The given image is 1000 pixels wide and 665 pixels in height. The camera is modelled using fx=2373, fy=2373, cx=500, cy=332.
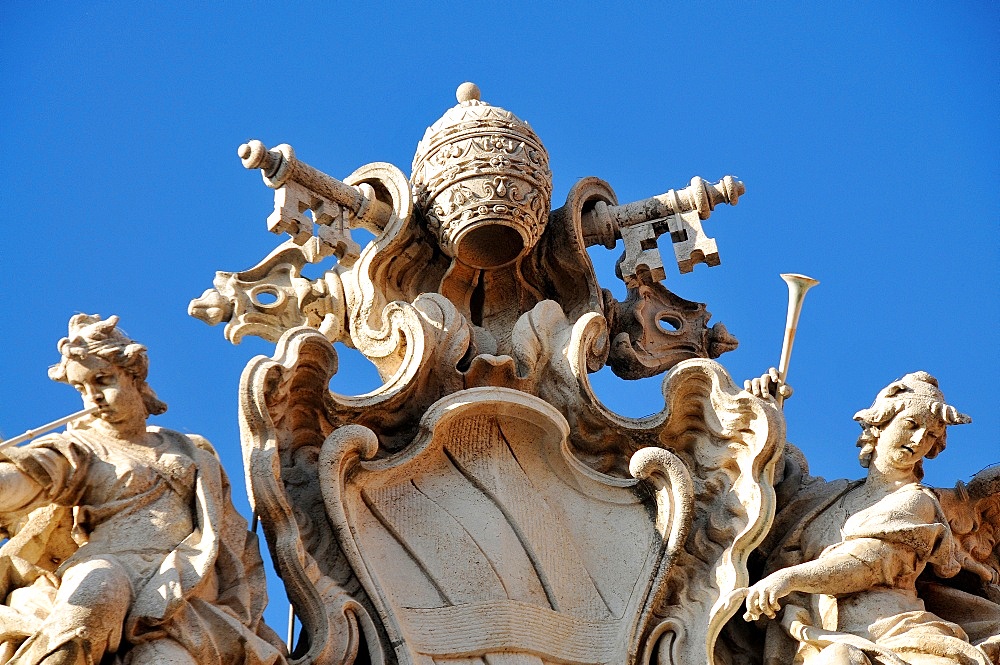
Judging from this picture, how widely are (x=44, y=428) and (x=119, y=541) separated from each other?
2.15 feet

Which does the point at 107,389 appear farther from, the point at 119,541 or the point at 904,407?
the point at 904,407

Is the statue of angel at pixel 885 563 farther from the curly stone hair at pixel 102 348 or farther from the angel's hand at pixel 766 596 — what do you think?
the curly stone hair at pixel 102 348

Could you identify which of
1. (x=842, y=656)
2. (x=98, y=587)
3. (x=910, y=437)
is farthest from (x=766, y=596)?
(x=98, y=587)

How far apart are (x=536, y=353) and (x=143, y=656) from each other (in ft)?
10.1

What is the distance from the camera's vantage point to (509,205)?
12.9m

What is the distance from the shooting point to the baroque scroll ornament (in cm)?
1145

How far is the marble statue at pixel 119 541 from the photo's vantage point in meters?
10.3

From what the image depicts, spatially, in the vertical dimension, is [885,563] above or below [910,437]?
below

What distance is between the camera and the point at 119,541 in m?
10.9

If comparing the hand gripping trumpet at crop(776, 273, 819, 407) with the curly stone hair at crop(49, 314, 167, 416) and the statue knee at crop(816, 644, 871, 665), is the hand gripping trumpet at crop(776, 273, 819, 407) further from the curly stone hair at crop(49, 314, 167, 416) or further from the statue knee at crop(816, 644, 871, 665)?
the curly stone hair at crop(49, 314, 167, 416)

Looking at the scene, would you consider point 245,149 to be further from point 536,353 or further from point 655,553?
point 655,553

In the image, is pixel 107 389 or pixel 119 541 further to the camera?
pixel 107 389

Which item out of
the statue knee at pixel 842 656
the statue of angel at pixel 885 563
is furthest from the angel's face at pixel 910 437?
the statue knee at pixel 842 656

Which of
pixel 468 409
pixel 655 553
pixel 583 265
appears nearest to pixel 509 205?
pixel 583 265
